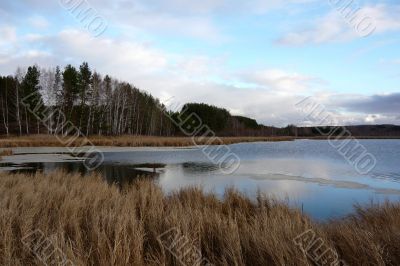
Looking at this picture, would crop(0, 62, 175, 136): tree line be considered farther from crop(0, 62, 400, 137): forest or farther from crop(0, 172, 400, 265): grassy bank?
crop(0, 172, 400, 265): grassy bank

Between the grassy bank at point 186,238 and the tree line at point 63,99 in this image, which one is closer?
the grassy bank at point 186,238

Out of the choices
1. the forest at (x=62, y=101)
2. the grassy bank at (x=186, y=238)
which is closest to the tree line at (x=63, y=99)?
the forest at (x=62, y=101)

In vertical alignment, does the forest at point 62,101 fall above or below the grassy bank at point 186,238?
above

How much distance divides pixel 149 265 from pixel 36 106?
159 feet

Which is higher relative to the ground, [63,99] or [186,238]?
[63,99]

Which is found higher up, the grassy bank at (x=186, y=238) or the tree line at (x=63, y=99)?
the tree line at (x=63, y=99)

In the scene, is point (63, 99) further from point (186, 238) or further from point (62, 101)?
point (186, 238)

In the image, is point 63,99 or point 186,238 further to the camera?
point 63,99

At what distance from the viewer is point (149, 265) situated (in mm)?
3654

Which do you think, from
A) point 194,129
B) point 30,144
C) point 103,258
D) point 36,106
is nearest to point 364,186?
point 103,258

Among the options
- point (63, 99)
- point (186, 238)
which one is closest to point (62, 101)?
point (63, 99)

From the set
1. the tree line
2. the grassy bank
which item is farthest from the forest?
the grassy bank

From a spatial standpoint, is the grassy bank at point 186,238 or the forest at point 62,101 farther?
the forest at point 62,101

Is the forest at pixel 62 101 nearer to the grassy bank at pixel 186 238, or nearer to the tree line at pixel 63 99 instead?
the tree line at pixel 63 99
